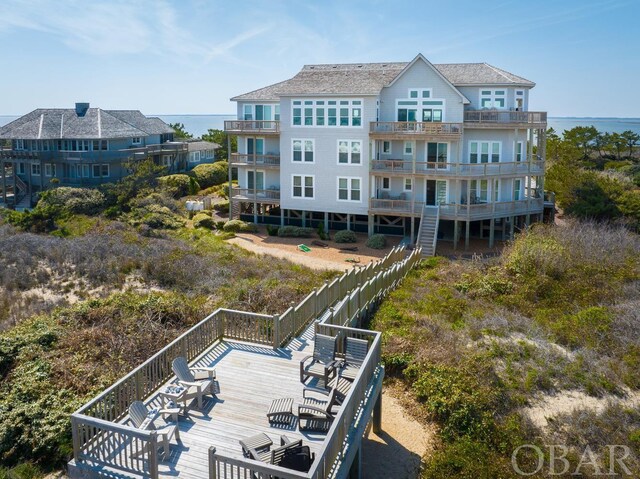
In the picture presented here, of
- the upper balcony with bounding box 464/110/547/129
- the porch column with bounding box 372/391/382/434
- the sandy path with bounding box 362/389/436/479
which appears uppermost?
the upper balcony with bounding box 464/110/547/129

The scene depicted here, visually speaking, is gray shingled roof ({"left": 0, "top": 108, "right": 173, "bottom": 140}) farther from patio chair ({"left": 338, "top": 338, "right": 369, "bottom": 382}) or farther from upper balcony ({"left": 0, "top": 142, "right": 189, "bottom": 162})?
patio chair ({"left": 338, "top": 338, "right": 369, "bottom": 382})

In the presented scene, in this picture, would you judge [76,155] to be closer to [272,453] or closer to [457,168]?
[457,168]

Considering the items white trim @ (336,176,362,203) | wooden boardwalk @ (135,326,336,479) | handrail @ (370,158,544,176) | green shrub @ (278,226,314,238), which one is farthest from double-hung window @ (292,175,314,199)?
wooden boardwalk @ (135,326,336,479)

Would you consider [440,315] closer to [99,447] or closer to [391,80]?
[99,447]

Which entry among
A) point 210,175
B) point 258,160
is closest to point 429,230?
point 258,160

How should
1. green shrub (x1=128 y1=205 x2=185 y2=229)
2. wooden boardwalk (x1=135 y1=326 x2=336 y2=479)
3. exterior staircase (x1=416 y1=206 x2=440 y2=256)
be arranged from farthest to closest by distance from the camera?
green shrub (x1=128 y1=205 x2=185 y2=229) → exterior staircase (x1=416 y1=206 x2=440 y2=256) → wooden boardwalk (x1=135 y1=326 x2=336 y2=479)

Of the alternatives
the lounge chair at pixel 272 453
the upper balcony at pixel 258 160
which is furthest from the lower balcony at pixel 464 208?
the lounge chair at pixel 272 453

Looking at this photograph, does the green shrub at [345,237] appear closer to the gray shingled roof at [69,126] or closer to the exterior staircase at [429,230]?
the exterior staircase at [429,230]
